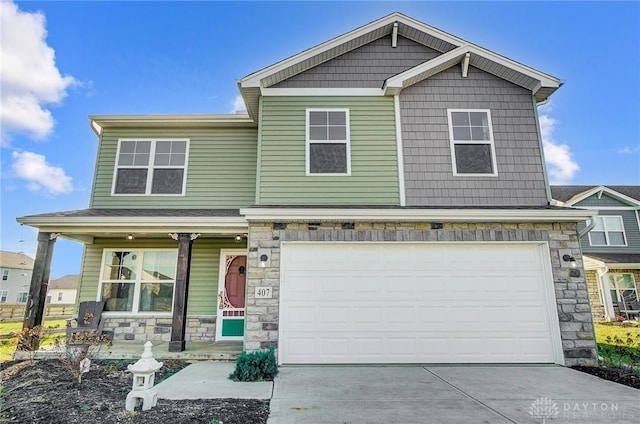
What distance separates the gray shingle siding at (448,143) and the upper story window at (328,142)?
1.27m

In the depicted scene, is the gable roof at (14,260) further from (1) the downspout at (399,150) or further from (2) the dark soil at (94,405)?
(1) the downspout at (399,150)

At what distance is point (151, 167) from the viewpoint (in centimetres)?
868

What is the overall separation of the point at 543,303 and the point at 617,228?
13.8 m

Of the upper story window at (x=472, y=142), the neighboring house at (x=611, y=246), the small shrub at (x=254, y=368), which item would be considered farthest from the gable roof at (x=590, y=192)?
the small shrub at (x=254, y=368)

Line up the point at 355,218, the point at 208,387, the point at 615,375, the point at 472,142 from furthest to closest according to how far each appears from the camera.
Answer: the point at 472,142 → the point at 355,218 → the point at 615,375 → the point at 208,387

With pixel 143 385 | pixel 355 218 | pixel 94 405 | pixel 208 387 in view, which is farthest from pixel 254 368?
pixel 355 218

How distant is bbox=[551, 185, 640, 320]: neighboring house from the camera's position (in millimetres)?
14078

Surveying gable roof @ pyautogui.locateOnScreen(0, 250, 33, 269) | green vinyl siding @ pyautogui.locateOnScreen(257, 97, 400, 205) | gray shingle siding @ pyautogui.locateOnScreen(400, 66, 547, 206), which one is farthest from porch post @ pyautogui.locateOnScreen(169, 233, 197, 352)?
gable roof @ pyautogui.locateOnScreen(0, 250, 33, 269)

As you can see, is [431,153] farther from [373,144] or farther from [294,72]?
[294,72]

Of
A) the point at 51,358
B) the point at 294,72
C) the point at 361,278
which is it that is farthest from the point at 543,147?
the point at 51,358

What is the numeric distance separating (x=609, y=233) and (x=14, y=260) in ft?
153

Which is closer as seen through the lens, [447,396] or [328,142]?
[447,396]

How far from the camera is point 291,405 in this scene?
Answer: 157 inches

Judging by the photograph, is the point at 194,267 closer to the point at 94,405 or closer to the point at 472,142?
the point at 94,405
